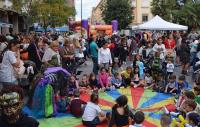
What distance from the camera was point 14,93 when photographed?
411 cm

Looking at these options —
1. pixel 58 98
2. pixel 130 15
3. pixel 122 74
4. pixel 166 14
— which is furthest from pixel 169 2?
pixel 58 98

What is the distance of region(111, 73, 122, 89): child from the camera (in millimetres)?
14696

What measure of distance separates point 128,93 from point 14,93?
9.68m

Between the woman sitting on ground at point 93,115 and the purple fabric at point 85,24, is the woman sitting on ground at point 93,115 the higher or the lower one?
the lower one

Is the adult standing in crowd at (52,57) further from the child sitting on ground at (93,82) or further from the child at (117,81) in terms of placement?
the child at (117,81)

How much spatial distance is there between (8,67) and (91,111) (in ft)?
7.04

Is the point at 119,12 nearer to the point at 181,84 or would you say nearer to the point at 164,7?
the point at 164,7

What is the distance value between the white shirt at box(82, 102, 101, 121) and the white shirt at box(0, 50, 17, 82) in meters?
1.88

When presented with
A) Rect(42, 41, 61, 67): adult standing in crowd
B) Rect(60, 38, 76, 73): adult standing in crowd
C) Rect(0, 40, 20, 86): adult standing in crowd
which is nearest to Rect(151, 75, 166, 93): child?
Rect(60, 38, 76, 73): adult standing in crowd

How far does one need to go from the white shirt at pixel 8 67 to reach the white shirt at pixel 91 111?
1876mm

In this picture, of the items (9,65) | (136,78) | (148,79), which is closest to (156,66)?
(148,79)

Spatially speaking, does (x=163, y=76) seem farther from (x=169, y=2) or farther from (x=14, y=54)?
(x=169, y=2)

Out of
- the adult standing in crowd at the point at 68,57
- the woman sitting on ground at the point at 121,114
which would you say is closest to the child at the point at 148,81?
the adult standing in crowd at the point at 68,57

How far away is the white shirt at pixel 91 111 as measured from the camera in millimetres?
9137
